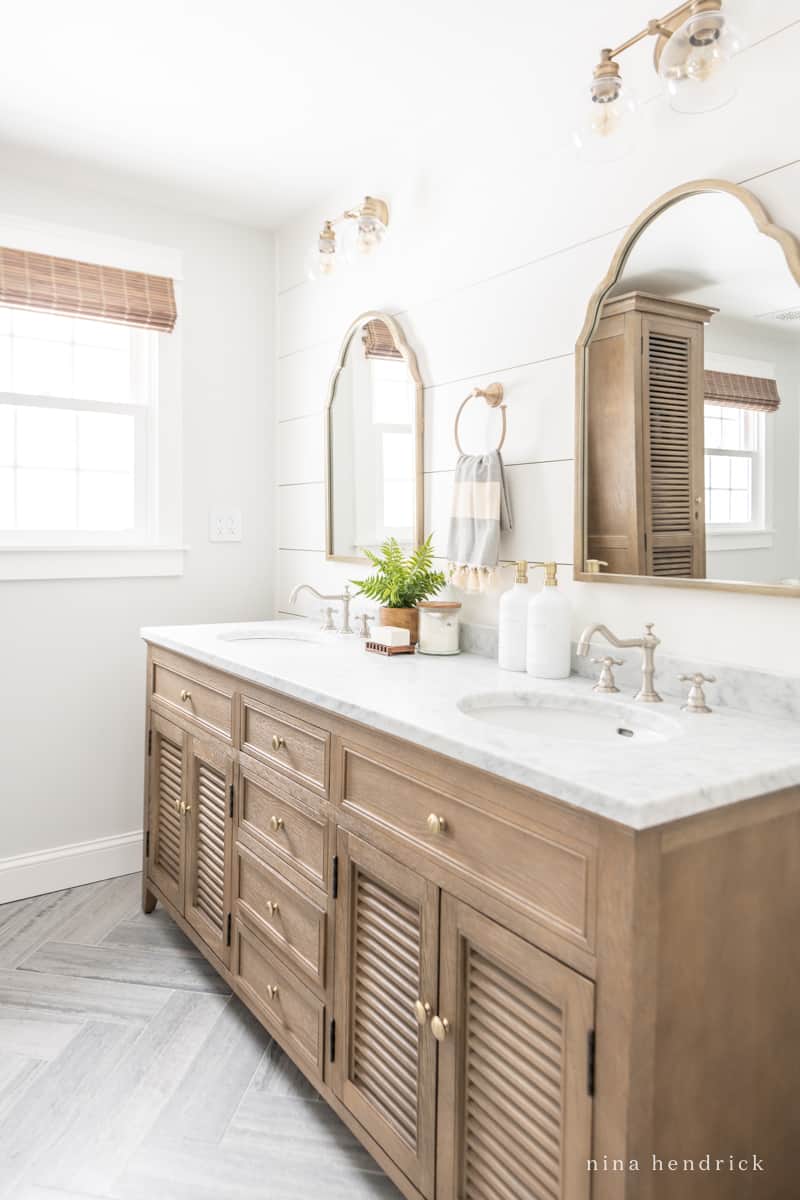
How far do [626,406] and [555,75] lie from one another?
2.75ft

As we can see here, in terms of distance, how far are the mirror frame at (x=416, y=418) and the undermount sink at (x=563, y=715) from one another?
2.74 ft

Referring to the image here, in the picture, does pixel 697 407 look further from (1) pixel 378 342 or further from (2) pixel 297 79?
(2) pixel 297 79

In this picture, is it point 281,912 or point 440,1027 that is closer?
point 440,1027

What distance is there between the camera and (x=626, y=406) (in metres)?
1.68

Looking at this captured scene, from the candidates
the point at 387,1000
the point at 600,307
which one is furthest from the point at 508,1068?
the point at 600,307

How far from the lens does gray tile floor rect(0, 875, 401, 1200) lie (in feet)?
5.00

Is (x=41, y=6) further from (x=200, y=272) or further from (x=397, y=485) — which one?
(x=397, y=485)

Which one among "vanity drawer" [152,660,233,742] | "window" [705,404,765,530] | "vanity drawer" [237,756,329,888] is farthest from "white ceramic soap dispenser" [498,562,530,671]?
"vanity drawer" [152,660,233,742]

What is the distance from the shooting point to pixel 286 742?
1727mm

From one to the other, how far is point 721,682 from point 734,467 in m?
0.40

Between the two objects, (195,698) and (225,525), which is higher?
(225,525)

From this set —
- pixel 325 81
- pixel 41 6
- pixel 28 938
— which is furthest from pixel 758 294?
pixel 28 938

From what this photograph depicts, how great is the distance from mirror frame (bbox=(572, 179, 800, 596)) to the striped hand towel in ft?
0.79

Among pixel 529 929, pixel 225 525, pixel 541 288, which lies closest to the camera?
pixel 529 929
